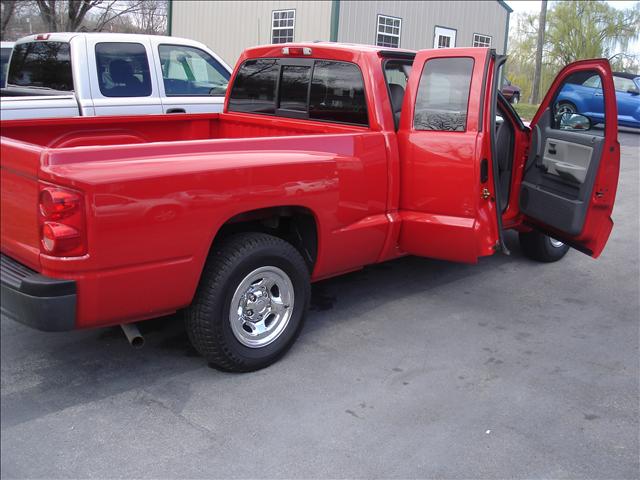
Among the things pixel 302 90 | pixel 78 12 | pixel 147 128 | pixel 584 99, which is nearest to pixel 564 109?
pixel 584 99

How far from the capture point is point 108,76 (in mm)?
7508

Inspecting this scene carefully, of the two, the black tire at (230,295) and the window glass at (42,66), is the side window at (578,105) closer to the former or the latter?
the black tire at (230,295)

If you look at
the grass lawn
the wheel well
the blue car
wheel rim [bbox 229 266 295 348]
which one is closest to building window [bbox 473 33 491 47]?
the grass lawn

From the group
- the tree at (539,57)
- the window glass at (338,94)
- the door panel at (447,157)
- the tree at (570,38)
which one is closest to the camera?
the door panel at (447,157)

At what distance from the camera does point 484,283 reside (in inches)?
232

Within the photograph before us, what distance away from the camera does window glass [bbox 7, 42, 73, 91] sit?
7523 millimetres

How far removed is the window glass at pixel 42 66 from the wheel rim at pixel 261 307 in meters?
Answer: 4.58

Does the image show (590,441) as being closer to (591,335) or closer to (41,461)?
(591,335)

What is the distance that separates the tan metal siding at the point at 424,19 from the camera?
67.8ft

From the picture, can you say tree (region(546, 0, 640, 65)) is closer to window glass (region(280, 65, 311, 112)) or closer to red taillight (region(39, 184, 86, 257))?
window glass (region(280, 65, 311, 112))

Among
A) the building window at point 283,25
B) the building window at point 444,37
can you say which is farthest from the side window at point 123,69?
the building window at point 444,37

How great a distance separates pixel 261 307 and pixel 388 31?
1941 cm

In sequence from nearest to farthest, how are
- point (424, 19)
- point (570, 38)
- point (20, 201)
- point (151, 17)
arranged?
1. point (20, 201)
2. point (570, 38)
3. point (424, 19)
4. point (151, 17)

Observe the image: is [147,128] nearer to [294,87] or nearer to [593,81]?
[294,87]
